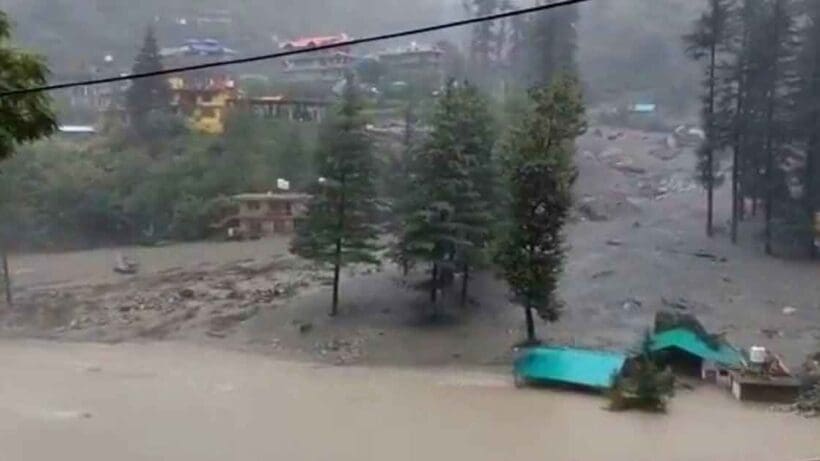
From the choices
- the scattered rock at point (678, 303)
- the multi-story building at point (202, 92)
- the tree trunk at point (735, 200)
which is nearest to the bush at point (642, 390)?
the scattered rock at point (678, 303)

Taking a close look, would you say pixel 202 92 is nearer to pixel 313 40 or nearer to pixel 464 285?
pixel 313 40

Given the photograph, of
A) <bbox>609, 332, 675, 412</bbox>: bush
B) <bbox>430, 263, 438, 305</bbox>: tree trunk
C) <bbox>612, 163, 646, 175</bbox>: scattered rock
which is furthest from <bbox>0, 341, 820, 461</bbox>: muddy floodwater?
<bbox>612, 163, 646, 175</bbox>: scattered rock

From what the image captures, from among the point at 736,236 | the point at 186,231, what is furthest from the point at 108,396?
the point at 736,236

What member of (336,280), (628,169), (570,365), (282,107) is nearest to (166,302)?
(336,280)

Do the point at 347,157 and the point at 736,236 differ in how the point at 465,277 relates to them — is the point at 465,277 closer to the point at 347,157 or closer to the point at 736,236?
the point at 347,157

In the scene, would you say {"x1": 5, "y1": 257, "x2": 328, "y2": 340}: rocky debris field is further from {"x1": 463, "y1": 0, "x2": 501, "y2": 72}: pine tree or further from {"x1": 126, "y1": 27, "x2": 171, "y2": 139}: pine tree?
{"x1": 463, "y1": 0, "x2": 501, "y2": 72}: pine tree
